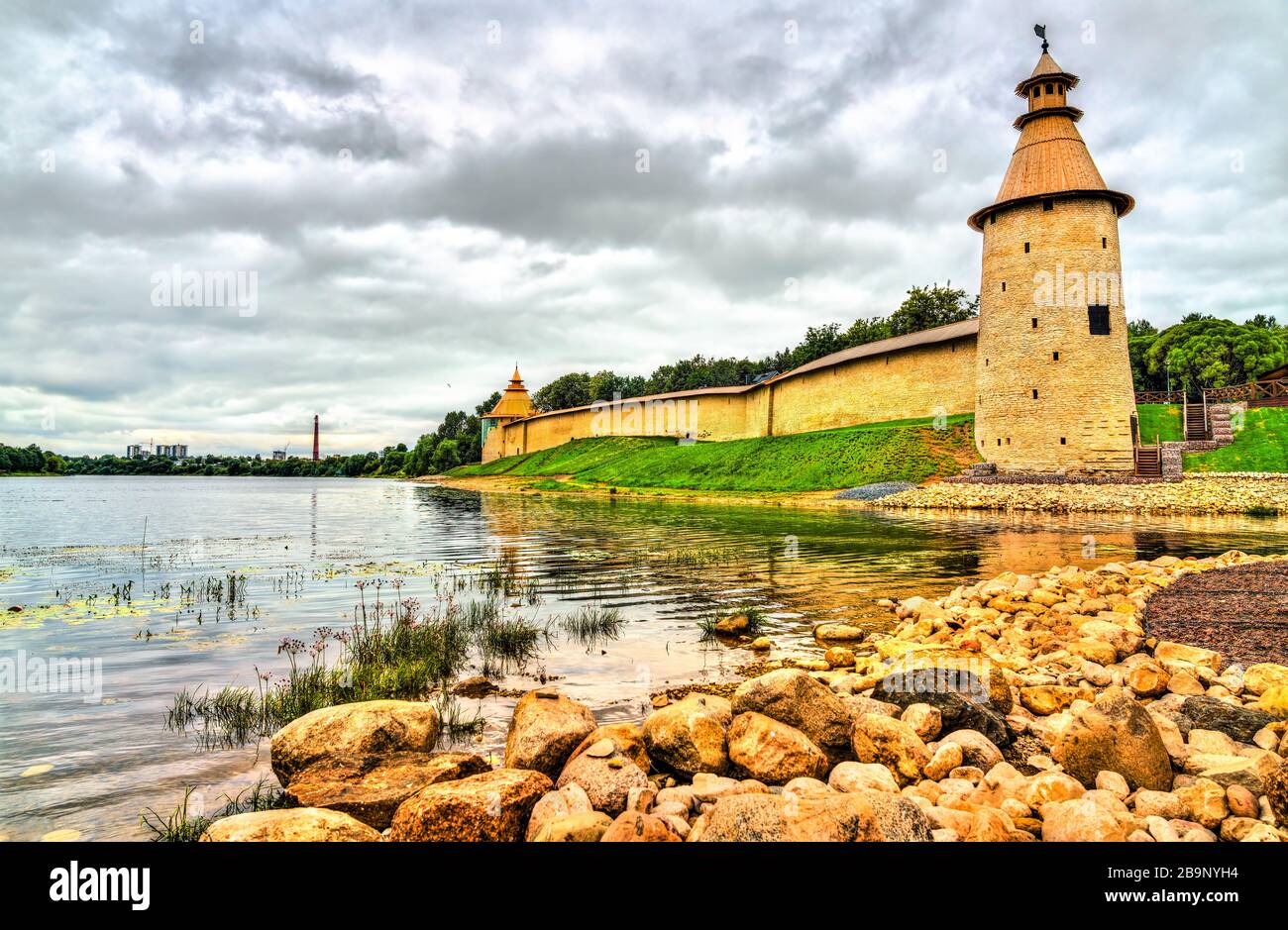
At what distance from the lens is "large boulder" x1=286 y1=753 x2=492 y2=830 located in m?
4.16

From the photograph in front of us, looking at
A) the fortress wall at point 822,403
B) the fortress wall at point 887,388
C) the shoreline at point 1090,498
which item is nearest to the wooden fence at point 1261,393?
the shoreline at point 1090,498

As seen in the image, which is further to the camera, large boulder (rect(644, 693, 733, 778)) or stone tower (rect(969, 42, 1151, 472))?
stone tower (rect(969, 42, 1151, 472))

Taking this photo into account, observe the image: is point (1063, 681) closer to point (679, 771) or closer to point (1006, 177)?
point (679, 771)

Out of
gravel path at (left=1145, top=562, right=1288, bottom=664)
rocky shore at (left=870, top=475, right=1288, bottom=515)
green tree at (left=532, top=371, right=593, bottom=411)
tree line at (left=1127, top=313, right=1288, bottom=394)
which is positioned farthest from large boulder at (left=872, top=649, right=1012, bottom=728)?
green tree at (left=532, top=371, right=593, bottom=411)

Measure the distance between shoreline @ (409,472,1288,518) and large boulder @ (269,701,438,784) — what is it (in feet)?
97.4

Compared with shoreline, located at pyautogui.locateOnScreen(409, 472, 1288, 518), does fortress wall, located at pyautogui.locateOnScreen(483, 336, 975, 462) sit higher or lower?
higher

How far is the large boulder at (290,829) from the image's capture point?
346 centimetres

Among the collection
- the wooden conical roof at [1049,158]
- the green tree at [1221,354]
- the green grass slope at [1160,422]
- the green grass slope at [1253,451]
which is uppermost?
the wooden conical roof at [1049,158]

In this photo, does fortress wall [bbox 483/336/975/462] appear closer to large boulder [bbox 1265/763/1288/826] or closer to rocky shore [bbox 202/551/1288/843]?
rocky shore [bbox 202/551/1288/843]

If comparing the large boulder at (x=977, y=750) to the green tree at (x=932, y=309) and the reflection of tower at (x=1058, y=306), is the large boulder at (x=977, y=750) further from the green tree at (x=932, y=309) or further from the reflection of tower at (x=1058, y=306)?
the green tree at (x=932, y=309)

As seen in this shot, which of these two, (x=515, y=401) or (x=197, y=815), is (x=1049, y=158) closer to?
(x=197, y=815)

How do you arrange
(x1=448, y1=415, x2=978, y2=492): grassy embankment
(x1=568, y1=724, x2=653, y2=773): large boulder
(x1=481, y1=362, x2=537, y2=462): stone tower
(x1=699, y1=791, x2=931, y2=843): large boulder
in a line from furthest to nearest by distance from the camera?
(x1=481, y1=362, x2=537, y2=462): stone tower → (x1=448, y1=415, x2=978, y2=492): grassy embankment → (x1=568, y1=724, x2=653, y2=773): large boulder → (x1=699, y1=791, x2=931, y2=843): large boulder

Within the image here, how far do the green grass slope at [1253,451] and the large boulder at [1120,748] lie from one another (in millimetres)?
37640
